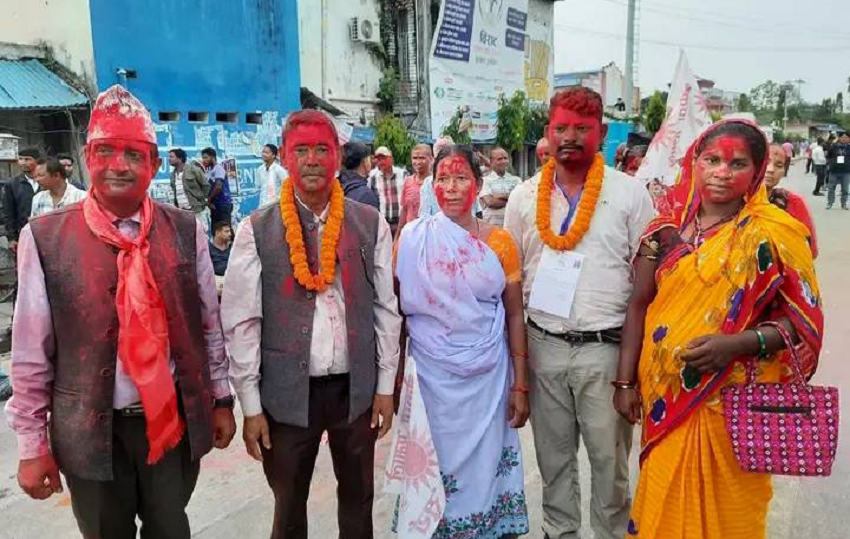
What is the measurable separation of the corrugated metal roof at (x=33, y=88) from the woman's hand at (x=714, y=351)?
9828 millimetres

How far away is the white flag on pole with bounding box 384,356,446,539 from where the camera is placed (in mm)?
2635

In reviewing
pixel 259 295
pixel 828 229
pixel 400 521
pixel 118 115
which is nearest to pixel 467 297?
pixel 259 295

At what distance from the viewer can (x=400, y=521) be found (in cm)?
269

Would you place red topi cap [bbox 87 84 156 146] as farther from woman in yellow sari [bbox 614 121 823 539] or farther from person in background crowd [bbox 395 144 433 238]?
person in background crowd [bbox 395 144 433 238]

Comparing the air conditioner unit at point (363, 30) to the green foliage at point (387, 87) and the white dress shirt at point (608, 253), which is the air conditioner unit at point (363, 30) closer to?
the green foliage at point (387, 87)

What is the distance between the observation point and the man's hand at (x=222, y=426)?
237cm

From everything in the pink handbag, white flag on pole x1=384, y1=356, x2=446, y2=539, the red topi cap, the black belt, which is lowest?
white flag on pole x1=384, y1=356, x2=446, y2=539

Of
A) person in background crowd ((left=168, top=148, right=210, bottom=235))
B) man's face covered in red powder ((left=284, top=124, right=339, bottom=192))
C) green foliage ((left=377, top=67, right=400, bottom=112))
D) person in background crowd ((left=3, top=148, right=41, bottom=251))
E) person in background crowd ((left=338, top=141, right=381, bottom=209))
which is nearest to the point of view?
man's face covered in red powder ((left=284, top=124, right=339, bottom=192))

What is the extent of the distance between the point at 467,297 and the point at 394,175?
5.53m

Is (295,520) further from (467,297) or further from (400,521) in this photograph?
(467,297)

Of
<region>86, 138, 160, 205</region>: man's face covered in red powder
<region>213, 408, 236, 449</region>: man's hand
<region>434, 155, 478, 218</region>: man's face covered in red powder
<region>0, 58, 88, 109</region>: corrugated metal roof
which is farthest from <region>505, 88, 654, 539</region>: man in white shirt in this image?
<region>0, 58, 88, 109</region>: corrugated metal roof

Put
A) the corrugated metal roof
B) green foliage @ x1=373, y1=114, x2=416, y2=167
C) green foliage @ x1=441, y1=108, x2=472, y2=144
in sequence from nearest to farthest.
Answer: the corrugated metal roof, green foliage @ x1=373, y1=114, x2=416, y2=167, green foliage @ x1=441, y1=108, x2=472, y2=144

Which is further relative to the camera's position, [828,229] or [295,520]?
[828,229]

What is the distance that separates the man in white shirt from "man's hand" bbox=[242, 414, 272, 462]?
1.12m
